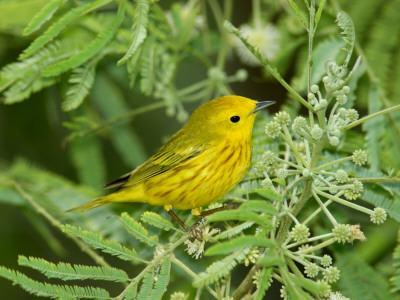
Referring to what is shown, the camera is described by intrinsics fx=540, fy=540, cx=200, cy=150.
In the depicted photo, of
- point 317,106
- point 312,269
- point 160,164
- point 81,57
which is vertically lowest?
point 312,269

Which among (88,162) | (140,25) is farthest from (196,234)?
(88,162)

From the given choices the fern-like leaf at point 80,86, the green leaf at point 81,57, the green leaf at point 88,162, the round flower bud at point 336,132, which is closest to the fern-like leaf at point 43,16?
the green leaf at point 81,57

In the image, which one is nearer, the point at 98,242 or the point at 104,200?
the point at 98,242

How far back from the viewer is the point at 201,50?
200 inches

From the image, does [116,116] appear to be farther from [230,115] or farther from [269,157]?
[269,157]

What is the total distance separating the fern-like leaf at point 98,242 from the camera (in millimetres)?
2406

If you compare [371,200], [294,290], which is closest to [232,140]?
[371,200]

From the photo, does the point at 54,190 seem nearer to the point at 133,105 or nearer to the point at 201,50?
the point at 201,50

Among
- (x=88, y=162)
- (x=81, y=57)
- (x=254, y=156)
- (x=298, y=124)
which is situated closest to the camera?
(x=298, y=124)

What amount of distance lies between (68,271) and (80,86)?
4.04 ft

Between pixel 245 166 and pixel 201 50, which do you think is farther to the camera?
pixel 201 50

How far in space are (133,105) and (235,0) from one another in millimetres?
1886

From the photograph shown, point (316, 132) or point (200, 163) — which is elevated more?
point (316, 132)

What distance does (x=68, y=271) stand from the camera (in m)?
2.40
